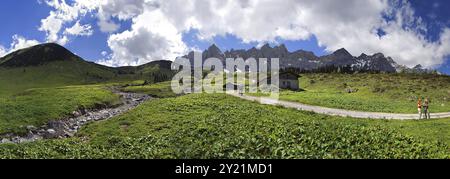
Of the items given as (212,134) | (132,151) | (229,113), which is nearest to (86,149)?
(132,151)

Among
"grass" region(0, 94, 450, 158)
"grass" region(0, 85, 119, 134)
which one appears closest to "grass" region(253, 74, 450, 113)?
"grass" region(0, 94, 450, 158)

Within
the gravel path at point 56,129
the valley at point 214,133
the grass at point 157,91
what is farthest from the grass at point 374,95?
the grass at point 157,91

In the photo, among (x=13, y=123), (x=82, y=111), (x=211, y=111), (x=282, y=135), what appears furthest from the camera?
(x=82, y=111)

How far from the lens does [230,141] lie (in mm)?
29781

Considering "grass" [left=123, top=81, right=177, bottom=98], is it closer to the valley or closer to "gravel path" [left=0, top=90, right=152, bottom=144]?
"gravel path" [left=0, top=90, right=152, bottom=144]

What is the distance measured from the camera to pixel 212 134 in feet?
114

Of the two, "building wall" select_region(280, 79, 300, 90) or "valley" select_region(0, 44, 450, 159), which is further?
"building wall" select_region(280, 79, 300, 90)

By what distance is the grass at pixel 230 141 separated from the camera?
2662 cm

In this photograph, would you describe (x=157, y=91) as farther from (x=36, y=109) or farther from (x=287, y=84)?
(x=36, y=109)

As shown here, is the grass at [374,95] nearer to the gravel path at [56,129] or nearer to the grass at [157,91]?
the gravel path at [56,129]

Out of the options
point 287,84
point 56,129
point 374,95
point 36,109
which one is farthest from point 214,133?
point 287,84

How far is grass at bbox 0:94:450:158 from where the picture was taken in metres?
26.6
